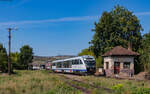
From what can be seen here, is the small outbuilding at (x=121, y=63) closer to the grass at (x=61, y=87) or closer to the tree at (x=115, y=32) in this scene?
the tree at (x=115, y=32)

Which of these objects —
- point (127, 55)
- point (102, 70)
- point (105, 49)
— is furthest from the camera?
point (105, 49)

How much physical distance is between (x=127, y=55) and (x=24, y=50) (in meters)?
67.5

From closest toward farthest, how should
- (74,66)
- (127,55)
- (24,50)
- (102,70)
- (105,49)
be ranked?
(127,55)
(74,66)
(102,70)
(105,49)
(24,50)

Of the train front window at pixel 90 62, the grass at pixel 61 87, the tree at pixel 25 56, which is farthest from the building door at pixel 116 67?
the tree at pixel 25 56

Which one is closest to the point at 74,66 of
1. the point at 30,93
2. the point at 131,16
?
the point at 131,16

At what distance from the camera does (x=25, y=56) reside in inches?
3716

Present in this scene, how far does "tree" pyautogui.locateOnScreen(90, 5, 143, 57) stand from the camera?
158ft

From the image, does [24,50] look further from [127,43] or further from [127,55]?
[127,55]

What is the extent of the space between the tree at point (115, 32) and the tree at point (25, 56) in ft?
160

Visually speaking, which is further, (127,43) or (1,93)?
(127,43)

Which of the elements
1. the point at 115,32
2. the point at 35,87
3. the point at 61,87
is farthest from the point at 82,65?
the point at 35,87

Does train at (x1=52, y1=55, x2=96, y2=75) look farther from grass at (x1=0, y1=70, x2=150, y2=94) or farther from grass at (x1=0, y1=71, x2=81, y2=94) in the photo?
grass at (x1=0, y1=71, x2=81, y2=94)

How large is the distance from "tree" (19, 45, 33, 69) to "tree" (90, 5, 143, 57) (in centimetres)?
4881

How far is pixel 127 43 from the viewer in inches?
1914
